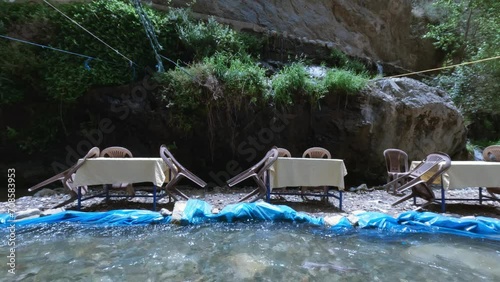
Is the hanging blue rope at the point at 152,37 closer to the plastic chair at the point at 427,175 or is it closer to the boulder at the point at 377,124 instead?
the boulder at the point at 377,124

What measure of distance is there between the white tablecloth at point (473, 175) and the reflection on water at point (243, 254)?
1.34 meters

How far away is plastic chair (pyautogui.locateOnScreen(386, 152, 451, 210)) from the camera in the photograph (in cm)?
432

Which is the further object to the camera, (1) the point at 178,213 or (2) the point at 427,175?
(2) the point at 427,175

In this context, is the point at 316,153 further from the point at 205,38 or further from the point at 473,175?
the point at 205,38

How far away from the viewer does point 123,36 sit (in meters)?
7.21

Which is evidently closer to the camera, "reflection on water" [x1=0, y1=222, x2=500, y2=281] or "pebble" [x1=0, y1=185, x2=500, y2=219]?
"reflection on water" [x1=0, y1=222, x2=500, y2=281]

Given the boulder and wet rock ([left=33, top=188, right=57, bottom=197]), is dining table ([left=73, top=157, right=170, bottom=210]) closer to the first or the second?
wet rock ([left=33, top=188, right=57, bottom=197])

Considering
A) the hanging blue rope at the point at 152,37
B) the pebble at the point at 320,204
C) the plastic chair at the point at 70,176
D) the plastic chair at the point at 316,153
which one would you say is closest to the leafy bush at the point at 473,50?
the pebble at the point at 320,204

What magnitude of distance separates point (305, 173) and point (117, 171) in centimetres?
270

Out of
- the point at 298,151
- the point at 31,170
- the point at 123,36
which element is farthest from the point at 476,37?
the point at 31,170

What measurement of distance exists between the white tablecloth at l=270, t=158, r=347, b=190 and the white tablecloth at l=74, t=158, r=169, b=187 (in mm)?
1715

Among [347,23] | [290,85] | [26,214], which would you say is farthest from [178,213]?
[347,23]

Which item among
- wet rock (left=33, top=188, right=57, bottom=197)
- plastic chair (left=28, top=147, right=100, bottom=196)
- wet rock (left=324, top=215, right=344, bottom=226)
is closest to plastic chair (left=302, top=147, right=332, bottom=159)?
wet rock (left=324, top=215, right=344, bottom=226)

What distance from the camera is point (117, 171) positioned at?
4.16 metres
